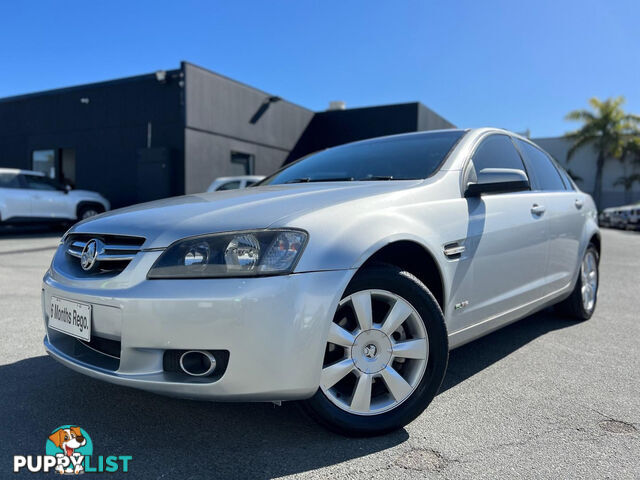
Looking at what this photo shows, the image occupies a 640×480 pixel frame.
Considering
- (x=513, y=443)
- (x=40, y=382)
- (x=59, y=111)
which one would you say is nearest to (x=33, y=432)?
(x=40, y=382)

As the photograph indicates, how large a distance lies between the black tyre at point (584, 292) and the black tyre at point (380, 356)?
2.42m

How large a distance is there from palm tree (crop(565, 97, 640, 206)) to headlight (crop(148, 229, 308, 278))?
1314 inches

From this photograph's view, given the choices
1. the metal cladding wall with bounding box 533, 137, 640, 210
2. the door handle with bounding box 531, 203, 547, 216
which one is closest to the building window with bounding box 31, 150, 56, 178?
the door handle with bounding box 531, 203, 547, 216

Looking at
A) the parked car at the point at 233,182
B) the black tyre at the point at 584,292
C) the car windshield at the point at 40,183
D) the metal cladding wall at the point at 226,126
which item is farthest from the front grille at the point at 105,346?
the metal cladding wall at the point at 226,126

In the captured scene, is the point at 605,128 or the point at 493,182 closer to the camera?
the point at 493,182

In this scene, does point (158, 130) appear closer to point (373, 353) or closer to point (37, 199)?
point (37, 199)

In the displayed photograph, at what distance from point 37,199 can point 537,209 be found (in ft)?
39.0

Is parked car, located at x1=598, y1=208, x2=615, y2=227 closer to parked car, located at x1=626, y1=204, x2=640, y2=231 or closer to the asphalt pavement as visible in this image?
parked car, located at x1=626, y1=204, x2=640, y2=231

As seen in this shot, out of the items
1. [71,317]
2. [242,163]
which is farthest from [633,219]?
[71,317]

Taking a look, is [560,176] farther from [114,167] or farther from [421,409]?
[114,167]

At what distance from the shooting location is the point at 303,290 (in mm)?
1934

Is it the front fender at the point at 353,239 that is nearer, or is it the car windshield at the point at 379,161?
the front fender at the point at 353,239

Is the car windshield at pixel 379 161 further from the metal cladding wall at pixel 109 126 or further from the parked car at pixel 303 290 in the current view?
the metal cladding wall at pixel 109 126

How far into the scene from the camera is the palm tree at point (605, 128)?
3017cm
